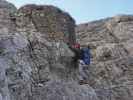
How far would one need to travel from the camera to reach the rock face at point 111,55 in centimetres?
2170

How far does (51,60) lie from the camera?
16797 mm

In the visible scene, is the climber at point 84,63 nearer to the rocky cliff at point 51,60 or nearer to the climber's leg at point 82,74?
the climber's leg at point 82,74

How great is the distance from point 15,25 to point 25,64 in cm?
394

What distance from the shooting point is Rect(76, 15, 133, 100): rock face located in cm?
2170

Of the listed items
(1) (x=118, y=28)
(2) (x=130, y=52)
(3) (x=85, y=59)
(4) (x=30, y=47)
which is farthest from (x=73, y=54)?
(1) (x=118, y=28)

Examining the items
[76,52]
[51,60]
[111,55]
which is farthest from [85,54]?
[111,55]

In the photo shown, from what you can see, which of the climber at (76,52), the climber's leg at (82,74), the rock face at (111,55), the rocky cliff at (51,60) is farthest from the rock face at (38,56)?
the rock face at (111,55)

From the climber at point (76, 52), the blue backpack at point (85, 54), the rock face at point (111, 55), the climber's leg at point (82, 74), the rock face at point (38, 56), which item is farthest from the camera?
the rock face at point (111, 55)

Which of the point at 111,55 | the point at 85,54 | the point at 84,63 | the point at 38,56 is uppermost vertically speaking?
the point at 38,56

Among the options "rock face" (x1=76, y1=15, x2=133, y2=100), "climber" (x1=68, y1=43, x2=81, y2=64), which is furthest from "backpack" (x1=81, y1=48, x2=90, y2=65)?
"rock face" (x1=76, y1=15, x2=133, y2=100)

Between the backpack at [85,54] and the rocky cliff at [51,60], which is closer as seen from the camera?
the rocky cliff at [51,60]

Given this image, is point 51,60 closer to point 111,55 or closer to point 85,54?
point 85,54

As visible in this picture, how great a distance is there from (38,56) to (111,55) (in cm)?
1127

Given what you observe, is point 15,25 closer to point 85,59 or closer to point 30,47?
point 30,47
